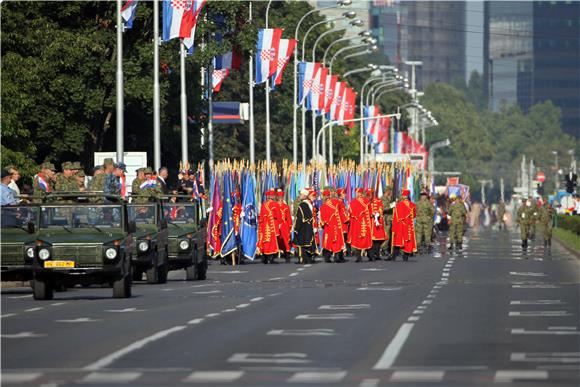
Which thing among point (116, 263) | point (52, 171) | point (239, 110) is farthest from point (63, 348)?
point (239, 110)

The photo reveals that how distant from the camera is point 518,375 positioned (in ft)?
55.4

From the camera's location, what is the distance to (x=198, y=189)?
47.6 m

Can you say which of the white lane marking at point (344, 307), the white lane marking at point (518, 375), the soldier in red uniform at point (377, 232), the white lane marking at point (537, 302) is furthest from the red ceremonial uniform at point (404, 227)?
the white lane marking at point (518, 375)

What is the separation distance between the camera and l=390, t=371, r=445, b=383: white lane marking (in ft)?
53.9

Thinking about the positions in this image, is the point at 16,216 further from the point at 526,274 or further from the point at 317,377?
the point at 317,377

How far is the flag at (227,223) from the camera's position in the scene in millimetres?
49031

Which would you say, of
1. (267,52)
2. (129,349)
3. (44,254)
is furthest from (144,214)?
(267,52)

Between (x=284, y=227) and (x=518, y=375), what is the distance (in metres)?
33.8

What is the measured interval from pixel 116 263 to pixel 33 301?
1.38 metres

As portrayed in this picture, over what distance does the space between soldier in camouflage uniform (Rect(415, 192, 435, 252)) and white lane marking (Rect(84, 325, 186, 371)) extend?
115 ft

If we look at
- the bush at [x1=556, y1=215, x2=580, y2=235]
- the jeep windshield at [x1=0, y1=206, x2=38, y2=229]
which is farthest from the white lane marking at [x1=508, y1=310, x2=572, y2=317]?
the bush at [x1=556, y1=215, x2=580, y2=235]

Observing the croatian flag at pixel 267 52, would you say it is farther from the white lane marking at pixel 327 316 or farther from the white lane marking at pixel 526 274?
the white lane marking at pixel 327 316

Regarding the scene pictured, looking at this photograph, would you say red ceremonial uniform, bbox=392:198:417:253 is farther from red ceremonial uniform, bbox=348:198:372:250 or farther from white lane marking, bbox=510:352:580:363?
white lane marking, bbox=510:352:580:363

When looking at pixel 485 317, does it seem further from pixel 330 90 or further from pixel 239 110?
pixel 330 90
